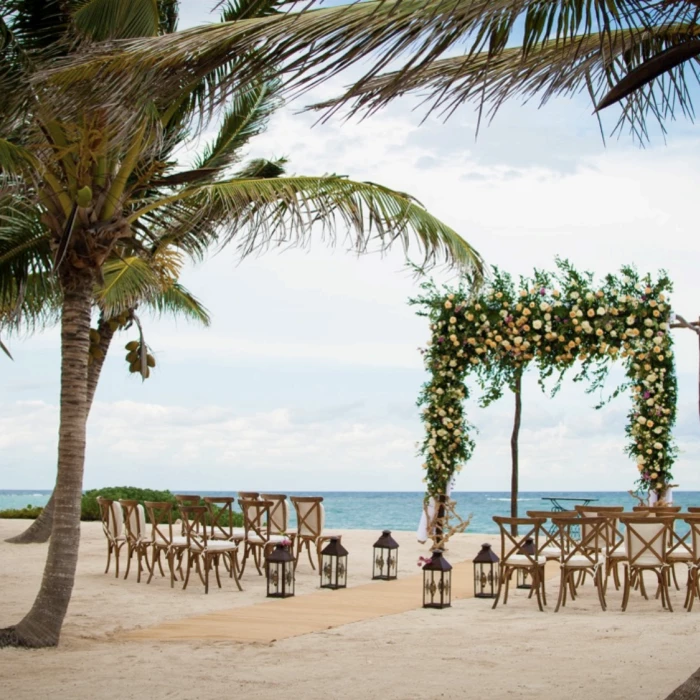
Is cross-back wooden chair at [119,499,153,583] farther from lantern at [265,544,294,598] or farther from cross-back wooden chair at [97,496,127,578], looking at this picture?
lantern at [265,544,294,598]

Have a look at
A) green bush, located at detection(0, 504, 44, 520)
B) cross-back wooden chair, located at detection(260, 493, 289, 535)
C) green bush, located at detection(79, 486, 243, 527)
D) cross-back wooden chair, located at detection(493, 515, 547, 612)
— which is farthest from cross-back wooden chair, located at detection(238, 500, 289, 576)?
green bush, located at detection(0, 504, 44, 520)

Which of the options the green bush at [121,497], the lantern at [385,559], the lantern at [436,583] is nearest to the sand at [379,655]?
the lantern at [436,583]

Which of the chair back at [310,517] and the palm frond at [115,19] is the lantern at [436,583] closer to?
the chair back at [310,517]

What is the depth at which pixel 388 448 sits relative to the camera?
2934 cm

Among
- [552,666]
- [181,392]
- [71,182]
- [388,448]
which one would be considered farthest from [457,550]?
[181,392]

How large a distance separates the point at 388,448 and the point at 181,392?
2592 centimetres

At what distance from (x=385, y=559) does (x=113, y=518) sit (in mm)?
3403

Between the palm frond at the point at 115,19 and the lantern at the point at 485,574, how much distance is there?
6093mm

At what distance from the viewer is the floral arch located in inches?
531

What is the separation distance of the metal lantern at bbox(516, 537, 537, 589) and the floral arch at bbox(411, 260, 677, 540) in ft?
12.4

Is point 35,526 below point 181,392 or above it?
below

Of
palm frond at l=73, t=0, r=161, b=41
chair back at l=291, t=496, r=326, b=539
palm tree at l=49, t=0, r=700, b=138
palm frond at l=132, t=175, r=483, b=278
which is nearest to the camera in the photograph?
palm tree at l=49, t=0, r=700, b=138

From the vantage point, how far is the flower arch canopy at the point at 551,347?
13.5 meters

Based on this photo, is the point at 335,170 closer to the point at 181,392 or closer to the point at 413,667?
the point at 413,667
